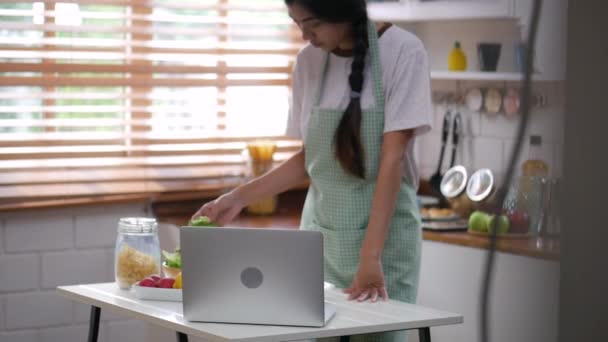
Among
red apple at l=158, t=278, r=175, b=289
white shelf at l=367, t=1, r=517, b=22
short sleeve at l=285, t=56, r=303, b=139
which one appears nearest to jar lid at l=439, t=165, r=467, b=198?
white shelf at l=367, t=1, r=517, b=22

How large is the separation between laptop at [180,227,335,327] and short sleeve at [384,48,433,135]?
0.54m

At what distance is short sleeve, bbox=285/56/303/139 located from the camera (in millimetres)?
2430

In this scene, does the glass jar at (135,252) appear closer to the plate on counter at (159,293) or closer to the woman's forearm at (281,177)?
the plate on counter at (159,293)

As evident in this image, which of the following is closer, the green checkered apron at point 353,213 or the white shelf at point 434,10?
the green checkered apron at point 353,213

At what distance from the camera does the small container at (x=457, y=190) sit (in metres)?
3.40

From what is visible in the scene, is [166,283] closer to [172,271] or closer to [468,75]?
[172,271]

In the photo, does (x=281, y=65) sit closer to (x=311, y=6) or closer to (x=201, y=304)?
(x=311, y=6)

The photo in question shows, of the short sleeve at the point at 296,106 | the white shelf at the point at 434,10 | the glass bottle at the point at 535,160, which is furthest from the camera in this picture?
the white shelf at the point at 434,10

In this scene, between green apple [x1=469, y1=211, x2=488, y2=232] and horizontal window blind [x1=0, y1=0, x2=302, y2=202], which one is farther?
horizontal window blind [x1=0, y1=0, x2=302, y2=202]

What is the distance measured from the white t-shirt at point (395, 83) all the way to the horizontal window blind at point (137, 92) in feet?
3.98

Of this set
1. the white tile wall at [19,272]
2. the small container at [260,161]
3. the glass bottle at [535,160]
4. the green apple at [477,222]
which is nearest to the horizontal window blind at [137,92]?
the small container at [260,161]

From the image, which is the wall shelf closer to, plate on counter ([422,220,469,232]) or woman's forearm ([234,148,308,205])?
plate on counter ([422,220,469,232])

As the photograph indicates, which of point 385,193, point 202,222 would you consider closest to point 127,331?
point 202,222

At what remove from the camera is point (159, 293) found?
2.09 m
